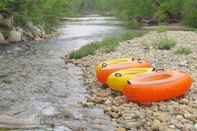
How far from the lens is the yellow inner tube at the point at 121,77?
1262 centimetres

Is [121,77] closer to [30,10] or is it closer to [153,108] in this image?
[153,108]

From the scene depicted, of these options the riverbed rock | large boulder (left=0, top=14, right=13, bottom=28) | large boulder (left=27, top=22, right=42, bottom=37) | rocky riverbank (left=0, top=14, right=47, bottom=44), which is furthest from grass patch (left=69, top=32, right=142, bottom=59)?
the riverbed rock

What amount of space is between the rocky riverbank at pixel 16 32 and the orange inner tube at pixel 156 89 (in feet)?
60.9

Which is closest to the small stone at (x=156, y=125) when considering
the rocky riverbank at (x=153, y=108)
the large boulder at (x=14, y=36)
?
the rocky riverbank at (x=153, y=108)

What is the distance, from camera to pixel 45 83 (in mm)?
14945

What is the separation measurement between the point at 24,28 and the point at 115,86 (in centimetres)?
2200

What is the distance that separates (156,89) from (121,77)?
1884 mm

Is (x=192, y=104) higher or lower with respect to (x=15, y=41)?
higher

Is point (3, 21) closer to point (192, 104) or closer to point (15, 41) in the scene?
point (15, 41)

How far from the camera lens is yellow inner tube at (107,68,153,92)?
12617 mm

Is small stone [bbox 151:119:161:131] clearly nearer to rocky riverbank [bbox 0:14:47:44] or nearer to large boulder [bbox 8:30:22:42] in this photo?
rocky riverbank [bbox 0:14:47:44]

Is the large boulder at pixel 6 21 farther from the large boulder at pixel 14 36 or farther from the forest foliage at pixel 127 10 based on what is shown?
the large boulder at pixel 14 36

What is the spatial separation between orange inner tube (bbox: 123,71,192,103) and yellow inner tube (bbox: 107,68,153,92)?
98 cm

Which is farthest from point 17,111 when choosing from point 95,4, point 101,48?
point 95,4
